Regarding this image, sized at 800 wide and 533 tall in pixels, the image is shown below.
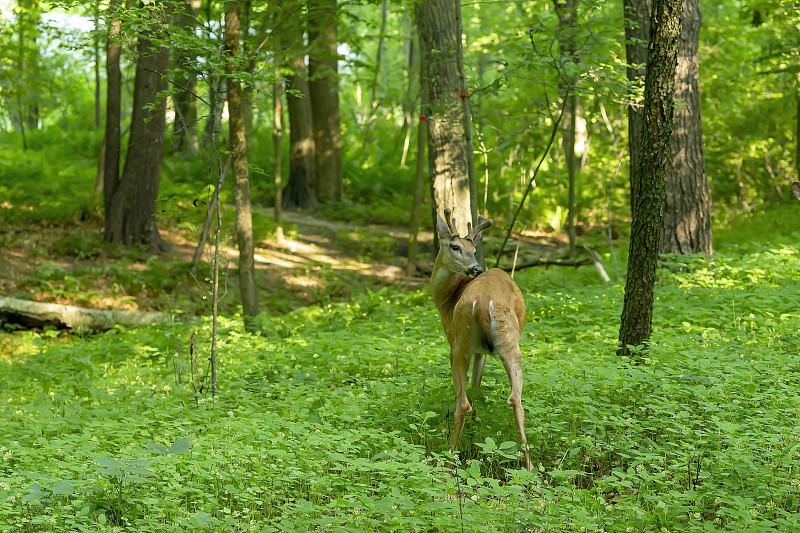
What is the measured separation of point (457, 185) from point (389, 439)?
5.89 m

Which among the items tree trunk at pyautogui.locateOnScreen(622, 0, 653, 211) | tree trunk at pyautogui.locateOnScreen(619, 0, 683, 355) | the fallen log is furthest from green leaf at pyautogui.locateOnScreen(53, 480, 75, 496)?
tree trunk at pyautogui.locateOnScreen(622, 0, 653, 211)

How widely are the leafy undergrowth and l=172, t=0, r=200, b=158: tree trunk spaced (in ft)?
8.17

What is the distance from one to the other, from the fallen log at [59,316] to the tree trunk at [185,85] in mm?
2724

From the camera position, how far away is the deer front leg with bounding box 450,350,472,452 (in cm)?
506

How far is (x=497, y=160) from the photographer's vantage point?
20750 millimetres

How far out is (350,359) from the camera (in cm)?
754

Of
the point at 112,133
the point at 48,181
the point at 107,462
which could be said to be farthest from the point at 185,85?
the point at 48,181

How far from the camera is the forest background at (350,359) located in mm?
4051

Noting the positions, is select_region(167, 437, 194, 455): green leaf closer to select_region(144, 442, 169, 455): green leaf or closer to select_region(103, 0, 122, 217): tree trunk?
select_region(144, 442, 169, 455): green leaf

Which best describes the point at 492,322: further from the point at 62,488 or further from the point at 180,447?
the point at 62,488

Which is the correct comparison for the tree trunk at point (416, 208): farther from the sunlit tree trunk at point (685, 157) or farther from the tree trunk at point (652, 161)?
the tree trunk at point (652, 161)

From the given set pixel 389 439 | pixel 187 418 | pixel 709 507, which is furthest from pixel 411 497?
pixel 187 418

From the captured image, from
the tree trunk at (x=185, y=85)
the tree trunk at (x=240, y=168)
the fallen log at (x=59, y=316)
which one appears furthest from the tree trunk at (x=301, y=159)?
the tree trunk at (x=240, y=168)

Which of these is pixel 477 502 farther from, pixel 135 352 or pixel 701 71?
pixel 701 71
